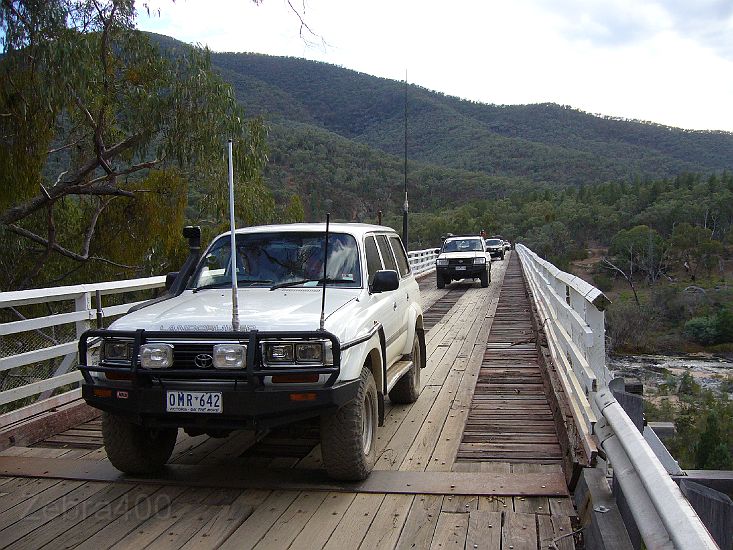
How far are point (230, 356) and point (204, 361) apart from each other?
19cm

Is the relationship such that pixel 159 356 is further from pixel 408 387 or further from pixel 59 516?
pixel 408 387

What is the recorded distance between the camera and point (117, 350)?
15.0 ft

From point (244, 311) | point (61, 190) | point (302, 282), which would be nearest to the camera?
point (244, 311)

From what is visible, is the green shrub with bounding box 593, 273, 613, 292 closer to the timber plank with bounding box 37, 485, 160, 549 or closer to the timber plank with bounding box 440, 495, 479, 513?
the timber plank with bounding box 440, 495, 479, 513

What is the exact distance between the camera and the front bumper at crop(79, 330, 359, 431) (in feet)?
14.0

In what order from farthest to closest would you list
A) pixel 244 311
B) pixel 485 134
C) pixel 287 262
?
1. pixel 485 134
2. pixel 287 262
3. pixel 244 311

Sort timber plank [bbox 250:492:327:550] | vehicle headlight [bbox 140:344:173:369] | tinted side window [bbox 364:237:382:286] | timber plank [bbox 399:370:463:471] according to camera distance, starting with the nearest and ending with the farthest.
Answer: timber plank [bbox 250:492:327:550] → vehicle headlight [bbox 140:344:173:369] → timber plank [bbox 399:370:463:471] → tinted side window [bbox 364:237:382:286]

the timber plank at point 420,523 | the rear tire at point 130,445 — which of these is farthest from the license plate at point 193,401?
the timber plank at point 420,523

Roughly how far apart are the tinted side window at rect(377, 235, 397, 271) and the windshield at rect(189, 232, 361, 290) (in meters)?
0.78

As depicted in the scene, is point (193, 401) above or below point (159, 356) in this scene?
below

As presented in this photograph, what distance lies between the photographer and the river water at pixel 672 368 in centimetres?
3728

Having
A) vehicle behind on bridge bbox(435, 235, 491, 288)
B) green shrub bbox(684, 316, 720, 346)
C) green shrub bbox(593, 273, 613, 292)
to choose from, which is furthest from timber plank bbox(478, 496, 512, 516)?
green shrub bbox(593, 273, 613, 292)

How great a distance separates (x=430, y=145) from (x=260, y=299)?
5585 inches

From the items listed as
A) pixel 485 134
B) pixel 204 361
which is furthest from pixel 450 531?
pixel 485 134
